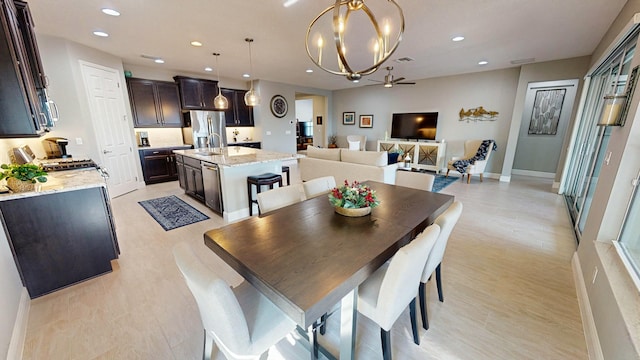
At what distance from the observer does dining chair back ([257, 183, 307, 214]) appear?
191 centimetres

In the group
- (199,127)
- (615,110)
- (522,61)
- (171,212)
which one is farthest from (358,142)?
(615,110)

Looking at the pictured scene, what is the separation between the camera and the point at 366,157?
166 inches

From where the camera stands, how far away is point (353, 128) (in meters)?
8.86

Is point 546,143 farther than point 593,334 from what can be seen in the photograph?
Yes

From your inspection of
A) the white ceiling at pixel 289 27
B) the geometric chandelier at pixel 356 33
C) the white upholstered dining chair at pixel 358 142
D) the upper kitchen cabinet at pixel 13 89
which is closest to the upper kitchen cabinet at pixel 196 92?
the white ceiling at pixel 289 27

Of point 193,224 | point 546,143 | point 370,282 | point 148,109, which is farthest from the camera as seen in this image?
point 546,143

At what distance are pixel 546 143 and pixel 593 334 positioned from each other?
6.03m

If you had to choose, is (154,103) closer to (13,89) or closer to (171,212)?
(171,212)

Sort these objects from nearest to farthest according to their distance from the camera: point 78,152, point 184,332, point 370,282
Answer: point 370,282, point 184,332, point 78,152

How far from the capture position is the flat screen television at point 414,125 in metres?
6.87

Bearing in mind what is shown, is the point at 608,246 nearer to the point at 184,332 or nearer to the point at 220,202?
the point at 184,332

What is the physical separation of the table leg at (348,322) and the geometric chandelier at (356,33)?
1.47 metres

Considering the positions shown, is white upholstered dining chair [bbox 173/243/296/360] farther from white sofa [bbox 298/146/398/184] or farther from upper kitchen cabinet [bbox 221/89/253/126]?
upper kitchen cabinet [bbox 221/89/253/126]

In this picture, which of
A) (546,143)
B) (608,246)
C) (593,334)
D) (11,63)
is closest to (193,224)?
(11,63)
